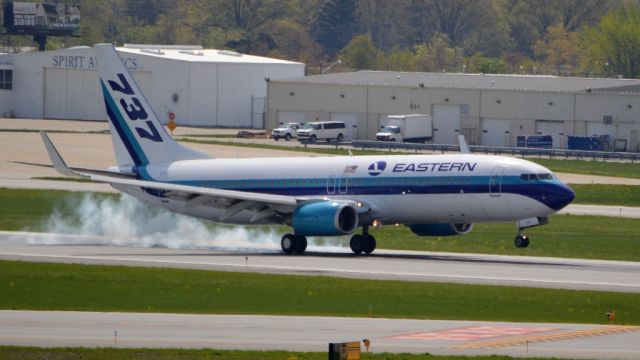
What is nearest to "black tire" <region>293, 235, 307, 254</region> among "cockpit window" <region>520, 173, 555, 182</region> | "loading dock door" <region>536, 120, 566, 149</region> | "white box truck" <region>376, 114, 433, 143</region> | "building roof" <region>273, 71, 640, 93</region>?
"cockpit window" <region>520, 173, 555, 182</region>

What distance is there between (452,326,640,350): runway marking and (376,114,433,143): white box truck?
9312 cm

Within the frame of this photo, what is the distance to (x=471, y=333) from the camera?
3350cm

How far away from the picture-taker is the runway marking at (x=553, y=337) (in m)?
31.4

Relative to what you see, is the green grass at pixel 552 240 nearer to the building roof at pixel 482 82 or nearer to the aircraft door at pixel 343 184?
the aircraft door at pixel 343 184

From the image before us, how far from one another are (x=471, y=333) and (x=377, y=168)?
22205 millimetres

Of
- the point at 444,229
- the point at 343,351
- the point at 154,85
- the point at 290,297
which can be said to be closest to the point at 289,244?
the point at 444,229

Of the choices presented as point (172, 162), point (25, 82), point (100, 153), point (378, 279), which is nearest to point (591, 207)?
point (172, 162)

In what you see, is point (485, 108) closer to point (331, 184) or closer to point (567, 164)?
point (567, 164)

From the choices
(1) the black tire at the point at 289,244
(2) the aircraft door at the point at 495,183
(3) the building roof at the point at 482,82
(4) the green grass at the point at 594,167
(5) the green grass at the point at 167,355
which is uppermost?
(3) the building roof at the point at 482,82

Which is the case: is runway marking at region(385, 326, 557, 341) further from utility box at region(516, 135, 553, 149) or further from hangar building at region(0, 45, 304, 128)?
hangar building at region(0, 45, 304, 128)

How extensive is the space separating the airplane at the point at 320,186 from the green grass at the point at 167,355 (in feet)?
73.2

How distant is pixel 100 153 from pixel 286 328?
80.4 meters

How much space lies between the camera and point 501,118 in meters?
129

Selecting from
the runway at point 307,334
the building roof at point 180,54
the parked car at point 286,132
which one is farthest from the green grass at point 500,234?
the building roof at point 180,54
